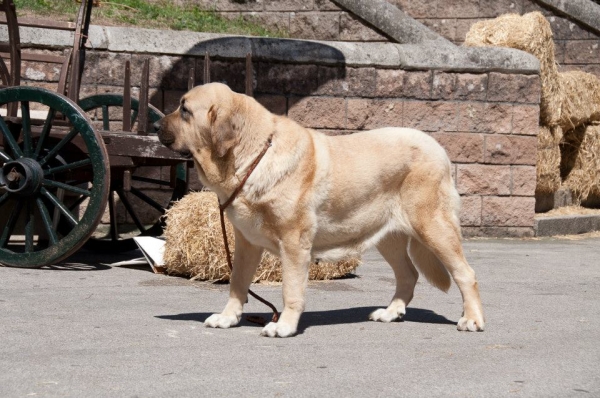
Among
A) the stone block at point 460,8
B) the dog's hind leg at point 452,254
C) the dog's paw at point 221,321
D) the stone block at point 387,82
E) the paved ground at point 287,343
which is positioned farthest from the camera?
the stone block at point 460,8

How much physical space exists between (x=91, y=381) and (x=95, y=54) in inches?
217

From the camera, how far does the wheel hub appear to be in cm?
692

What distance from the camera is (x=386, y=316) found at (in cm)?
570

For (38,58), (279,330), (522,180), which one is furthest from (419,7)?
(279,330)

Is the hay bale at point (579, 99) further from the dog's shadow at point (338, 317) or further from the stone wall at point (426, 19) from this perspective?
the dog's shadow at point (338, 317)

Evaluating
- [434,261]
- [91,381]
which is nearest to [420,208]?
[434,261]

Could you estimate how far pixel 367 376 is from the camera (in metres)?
4.23

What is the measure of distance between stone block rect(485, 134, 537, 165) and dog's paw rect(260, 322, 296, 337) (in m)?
5.45

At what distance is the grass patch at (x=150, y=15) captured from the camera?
431 inches

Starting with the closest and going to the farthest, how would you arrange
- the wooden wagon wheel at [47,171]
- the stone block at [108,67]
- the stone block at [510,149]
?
the wooden wagon wheel at [47,171] → the stone block at [108,67] → the stone block at [510,149]

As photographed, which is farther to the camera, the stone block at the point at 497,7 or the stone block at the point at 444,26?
the stone block at the point at 444,26

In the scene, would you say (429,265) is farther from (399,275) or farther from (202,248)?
(202,248)

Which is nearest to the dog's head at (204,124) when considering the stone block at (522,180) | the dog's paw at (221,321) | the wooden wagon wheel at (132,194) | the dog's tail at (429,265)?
the dog's paw at (221,321)

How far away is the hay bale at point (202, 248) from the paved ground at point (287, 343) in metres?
0.16
